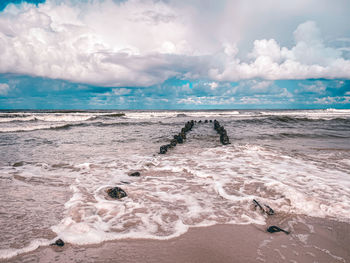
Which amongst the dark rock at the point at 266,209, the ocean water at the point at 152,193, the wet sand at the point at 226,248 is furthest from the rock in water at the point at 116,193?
the dark rock at the point at 266,209

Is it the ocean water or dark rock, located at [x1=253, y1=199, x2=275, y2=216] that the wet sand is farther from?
dark rock, located at [x1=253, y1=199, x2=275, y2=216]

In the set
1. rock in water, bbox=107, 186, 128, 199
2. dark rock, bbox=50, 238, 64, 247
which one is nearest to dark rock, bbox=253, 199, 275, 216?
rock in water, bbox=107, 186, 128, 199

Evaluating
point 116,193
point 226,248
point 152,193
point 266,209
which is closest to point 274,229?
point 266,209

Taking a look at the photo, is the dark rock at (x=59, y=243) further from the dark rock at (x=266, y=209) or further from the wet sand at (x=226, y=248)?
the dark rock at (x=266, y=209)

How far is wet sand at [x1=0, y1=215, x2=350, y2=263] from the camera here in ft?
7.30

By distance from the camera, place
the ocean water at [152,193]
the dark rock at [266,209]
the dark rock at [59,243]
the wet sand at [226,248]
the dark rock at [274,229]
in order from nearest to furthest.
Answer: the wet sand at [226,248] → the dark rock at [59,243] → the dark rock at [274,229] → the ocean water at [152,193] → the dark rock at [266,209]

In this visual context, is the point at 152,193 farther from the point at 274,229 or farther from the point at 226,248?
the point at 274,229

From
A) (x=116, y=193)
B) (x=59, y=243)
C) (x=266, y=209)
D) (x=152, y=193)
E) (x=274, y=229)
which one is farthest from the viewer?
(x=152, y=193)

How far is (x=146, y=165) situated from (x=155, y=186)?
1730 mm

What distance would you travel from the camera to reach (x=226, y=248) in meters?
2.41

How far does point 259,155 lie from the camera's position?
7.26 meters

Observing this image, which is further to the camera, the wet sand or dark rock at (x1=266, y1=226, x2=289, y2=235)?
dark rock at (x1=266, y1=226, x2=289, y2=235)

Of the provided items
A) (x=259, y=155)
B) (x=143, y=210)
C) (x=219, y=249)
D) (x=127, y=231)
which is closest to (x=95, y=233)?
(x=127, y=231)

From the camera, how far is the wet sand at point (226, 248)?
2227 millimetres
